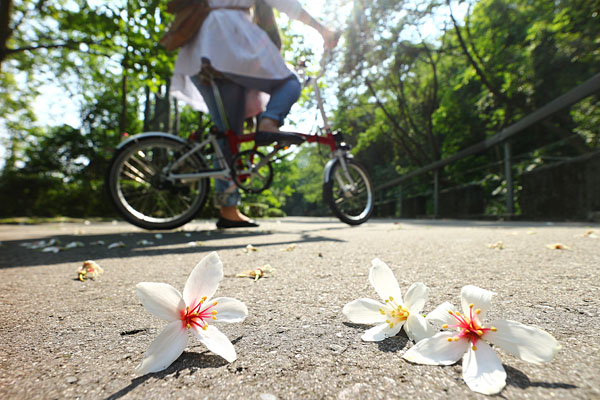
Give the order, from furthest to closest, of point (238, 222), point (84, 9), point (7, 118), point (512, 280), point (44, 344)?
point (7, 118), point (84, 9), point (238, 222), point (512, 280), point (44, 344)

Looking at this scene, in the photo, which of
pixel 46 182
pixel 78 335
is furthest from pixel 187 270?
pixel 46 182

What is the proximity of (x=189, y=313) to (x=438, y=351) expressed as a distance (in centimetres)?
40

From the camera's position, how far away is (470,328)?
538mm

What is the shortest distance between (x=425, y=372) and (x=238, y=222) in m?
3.20

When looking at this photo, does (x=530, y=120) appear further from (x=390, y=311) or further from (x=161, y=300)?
(x=161, y=300)

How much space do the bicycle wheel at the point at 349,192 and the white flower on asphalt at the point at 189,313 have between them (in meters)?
2.60

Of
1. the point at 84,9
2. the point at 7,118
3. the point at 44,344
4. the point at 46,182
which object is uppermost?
the point at 7,118

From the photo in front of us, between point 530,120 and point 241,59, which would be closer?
point 241,59

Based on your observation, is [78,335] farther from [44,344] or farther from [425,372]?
[425,372]

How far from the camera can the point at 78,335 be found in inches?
25.1

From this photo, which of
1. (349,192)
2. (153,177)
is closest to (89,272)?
(153,177)

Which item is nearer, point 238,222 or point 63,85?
point 238,222

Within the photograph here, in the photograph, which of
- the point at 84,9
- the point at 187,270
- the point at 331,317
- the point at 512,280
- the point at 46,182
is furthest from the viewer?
the point at 46,182

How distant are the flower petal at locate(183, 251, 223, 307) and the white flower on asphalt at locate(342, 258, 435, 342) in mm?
246
